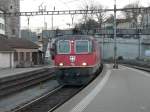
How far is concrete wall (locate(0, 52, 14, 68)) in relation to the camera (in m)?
54.4

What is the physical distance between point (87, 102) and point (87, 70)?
10925 millimetres

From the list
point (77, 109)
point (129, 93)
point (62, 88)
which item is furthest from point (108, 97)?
point (62, 88)

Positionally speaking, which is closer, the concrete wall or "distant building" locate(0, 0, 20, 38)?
the concrete wall

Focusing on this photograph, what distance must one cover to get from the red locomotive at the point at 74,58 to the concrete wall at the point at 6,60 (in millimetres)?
26944

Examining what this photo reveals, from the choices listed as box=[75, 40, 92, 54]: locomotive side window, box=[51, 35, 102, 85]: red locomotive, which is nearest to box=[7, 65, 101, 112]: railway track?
box=[51, 35, 102, 85]: red locomotive

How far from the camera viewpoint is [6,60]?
5591 centimetres

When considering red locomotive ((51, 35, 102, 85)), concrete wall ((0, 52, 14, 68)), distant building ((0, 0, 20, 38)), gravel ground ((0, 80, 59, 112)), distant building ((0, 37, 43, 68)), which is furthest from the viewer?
distant building ((0, 0, 20, 38))

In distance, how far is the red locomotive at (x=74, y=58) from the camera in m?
27.2

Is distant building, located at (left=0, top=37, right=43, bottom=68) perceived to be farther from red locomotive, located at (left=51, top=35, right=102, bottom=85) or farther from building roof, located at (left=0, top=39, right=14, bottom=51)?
red locomotive, located at (left=51, top=35, right=102, bottom=85)

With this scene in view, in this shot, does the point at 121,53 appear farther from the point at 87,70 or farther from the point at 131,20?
the point at 87,70

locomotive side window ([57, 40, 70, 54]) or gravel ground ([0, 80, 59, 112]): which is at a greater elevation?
locomotive side window ([57, 40, 70, 54])

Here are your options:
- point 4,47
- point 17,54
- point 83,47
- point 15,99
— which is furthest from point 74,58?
point 17,54

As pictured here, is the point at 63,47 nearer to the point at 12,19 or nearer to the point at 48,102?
the point at 48,102

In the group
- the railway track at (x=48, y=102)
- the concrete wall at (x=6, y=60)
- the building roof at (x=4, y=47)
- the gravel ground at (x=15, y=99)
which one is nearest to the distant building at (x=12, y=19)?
the building roof at (x=4, y=47)
